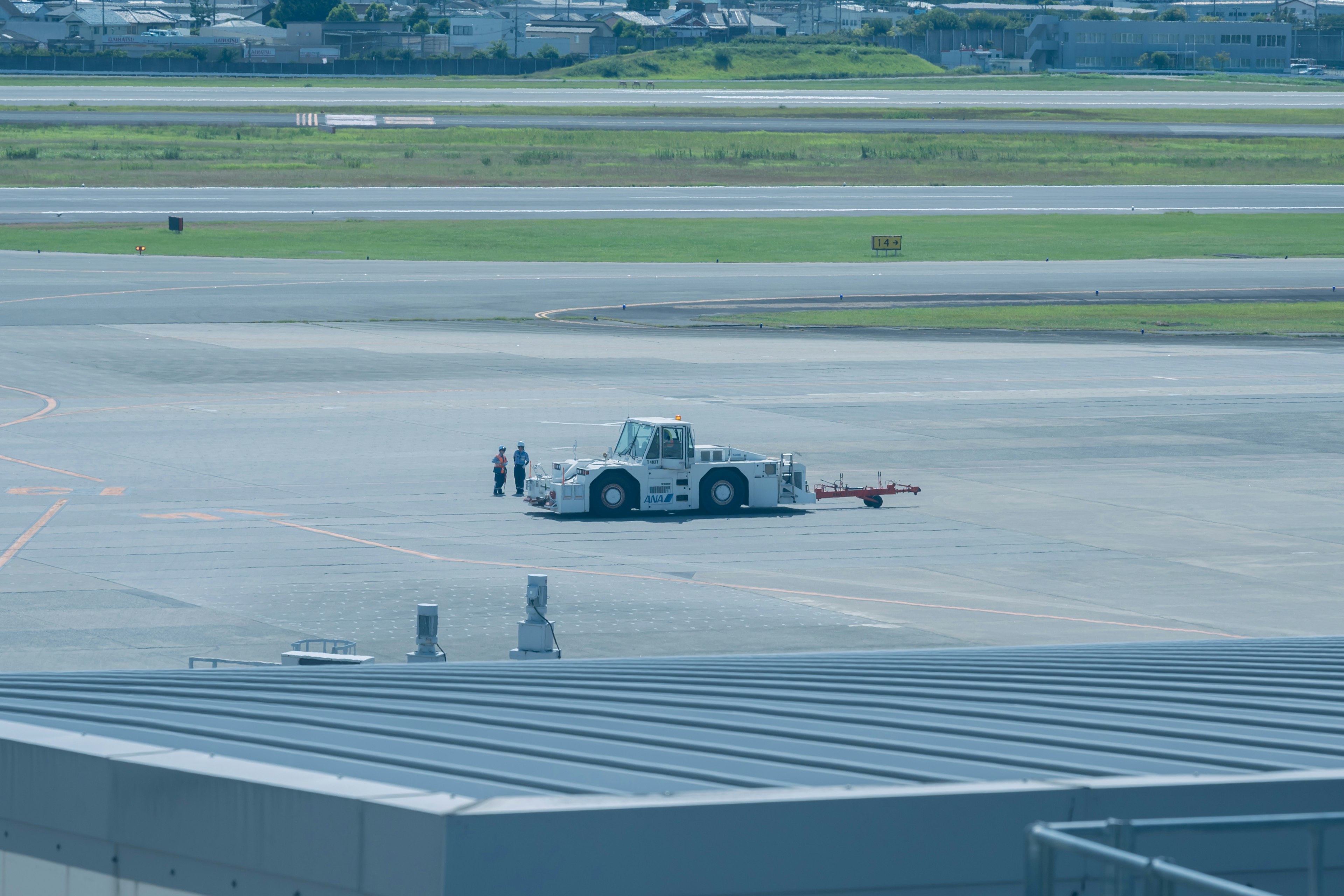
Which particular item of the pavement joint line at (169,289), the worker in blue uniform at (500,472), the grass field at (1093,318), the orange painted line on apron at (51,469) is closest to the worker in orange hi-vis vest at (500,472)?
the worker in blue uniform at (500,472)

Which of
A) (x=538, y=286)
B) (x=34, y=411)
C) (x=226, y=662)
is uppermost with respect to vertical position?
(x=226, y=662)

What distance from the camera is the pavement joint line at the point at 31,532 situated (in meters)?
35.5

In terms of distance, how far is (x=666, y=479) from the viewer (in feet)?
141

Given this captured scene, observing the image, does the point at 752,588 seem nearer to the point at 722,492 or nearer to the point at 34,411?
the point at 722,492

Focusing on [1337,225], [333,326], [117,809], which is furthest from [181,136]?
[117,809]

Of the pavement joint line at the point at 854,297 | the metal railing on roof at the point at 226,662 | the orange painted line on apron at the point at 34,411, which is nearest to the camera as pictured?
the metal railing on roof at the point at 226,662

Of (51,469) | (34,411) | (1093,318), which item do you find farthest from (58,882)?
(1093,318)

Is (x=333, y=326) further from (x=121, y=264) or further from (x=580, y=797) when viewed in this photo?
(x=580, y=797)

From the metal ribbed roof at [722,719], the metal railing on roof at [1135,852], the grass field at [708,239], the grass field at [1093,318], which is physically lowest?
the grass field at [1093,318]

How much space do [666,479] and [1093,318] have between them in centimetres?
4730

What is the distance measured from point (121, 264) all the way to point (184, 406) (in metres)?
45.8

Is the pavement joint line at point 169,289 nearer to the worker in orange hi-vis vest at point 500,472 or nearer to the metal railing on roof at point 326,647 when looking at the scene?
the worker in orange hi-vis vest at point 500,472

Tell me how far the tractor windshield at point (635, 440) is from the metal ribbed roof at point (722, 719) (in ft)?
88.1

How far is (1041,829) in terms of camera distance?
23.9 feet
